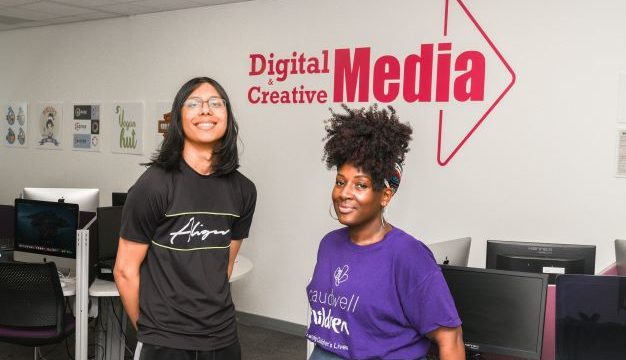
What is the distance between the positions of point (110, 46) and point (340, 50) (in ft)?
8.92

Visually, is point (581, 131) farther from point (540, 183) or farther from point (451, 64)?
point (451, 64)

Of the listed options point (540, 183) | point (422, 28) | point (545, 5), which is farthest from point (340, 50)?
point (540, 183)

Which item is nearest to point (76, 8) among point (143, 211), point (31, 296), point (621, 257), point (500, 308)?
point (31, 296)

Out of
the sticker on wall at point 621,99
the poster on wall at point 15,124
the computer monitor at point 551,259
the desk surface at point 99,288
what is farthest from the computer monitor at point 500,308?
the poster on wall at point 15,124

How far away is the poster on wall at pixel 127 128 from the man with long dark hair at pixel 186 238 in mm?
3810

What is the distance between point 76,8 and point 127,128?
1.18 m

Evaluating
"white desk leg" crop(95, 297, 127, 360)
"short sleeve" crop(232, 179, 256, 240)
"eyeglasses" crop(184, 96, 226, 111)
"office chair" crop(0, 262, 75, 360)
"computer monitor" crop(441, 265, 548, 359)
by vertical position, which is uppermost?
"eyeglasses" crop(184, 96, 226, 111)

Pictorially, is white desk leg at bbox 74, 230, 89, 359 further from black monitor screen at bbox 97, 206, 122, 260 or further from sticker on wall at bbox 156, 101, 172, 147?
sticker on wall at bbox 156, 101, 172, 147

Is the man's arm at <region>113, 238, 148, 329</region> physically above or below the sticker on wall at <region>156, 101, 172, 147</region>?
below

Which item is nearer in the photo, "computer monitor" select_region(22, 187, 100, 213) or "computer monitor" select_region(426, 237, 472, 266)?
"computer monitor" select_region(426, 237, 472, 266)

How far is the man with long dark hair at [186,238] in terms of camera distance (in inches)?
72.5

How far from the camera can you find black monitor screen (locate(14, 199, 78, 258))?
3.35m

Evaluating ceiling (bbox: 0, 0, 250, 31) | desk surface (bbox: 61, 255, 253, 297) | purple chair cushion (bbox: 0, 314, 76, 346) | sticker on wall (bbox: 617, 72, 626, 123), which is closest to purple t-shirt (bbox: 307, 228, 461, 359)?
desk surface (bbox: 61, 255, 253, 297)

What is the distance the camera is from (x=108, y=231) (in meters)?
3.31
